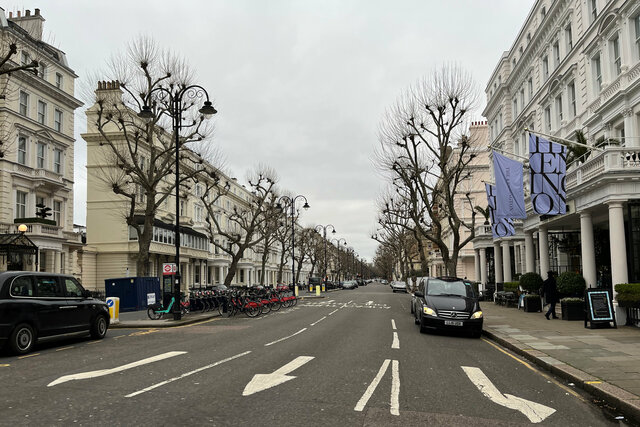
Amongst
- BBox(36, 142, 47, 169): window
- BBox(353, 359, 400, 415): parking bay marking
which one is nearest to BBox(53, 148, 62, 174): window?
BBox(36, 142, 47, 169): window

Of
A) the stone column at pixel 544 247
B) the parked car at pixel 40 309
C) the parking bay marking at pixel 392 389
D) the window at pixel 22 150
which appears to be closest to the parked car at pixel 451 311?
the parking bay marking at pixel 392 389

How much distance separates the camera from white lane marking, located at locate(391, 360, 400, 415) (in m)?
6.52

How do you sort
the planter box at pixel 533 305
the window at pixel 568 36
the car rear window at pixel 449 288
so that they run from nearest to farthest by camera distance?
the car rear window at pixel 449 288, the planter box at pixel 533 305, the window at pixel 568 36

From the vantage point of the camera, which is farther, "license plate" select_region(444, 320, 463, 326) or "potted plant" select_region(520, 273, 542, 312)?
"potted plant" select_region(520, 273, 542, 312)

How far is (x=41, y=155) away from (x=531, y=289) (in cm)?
3495

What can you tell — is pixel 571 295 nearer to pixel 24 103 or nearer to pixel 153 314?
pixel 153 314

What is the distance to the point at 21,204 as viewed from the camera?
35688 mm

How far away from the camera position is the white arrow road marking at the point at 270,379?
746cm

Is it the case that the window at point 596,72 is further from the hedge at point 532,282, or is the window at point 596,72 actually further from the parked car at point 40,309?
the parked car at point 40,309

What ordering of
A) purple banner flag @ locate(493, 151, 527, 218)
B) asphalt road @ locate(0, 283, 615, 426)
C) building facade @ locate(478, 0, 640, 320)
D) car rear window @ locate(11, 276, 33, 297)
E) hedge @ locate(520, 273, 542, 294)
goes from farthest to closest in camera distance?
hedge @ locate(520, 273, 542, 294) → purple banner flag @ locate(493, 151, 527, 218) → building facade @ locate(478, 0, 640, 320) → car rear window @ locate(11, 276, 33, 297) → asphalt road @ locate(0, 283, 615, 426)

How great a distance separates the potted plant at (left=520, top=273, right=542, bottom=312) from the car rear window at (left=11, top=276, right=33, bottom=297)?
20.4 metres

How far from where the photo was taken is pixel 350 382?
8.13 meters

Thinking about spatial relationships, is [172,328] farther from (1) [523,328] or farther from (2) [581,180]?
(2) [581,180]

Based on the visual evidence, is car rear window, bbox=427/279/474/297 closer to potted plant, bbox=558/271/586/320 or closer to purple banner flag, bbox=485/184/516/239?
potted plant, bbox=558/271/586/320
